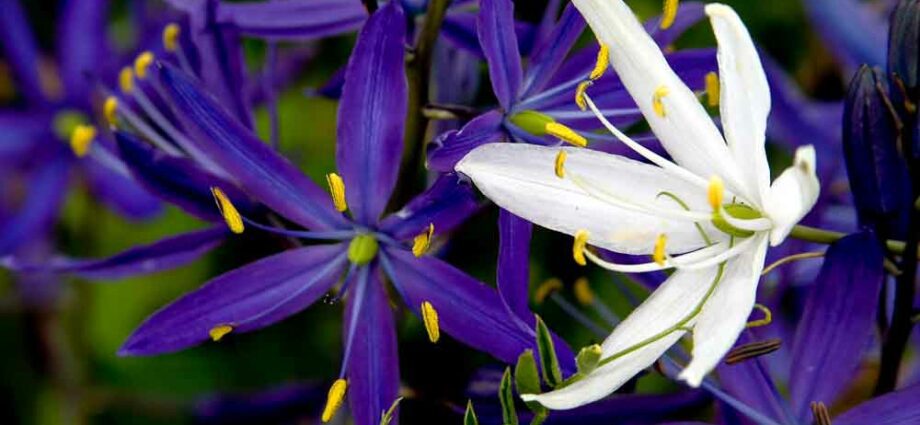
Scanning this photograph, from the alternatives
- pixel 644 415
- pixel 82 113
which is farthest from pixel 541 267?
pixel 82 113

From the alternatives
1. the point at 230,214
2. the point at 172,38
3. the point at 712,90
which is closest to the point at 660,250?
the point at 712,90

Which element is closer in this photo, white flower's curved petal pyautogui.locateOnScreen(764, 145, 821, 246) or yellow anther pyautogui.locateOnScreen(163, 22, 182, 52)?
white flower's curved petal pyautogui.locateOnScreen(764, 145, 821, 246)

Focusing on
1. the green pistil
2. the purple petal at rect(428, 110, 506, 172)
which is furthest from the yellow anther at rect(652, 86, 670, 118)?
the green pistil

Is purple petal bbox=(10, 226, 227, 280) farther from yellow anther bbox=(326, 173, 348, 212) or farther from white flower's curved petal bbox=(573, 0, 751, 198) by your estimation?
white flower's curved petal bbox=(573, 0, 751, 198)

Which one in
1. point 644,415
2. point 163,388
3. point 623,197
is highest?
point 623,197

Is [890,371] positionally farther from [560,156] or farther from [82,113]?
[82,113]

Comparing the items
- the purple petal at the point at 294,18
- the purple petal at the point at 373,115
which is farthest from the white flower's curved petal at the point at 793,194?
the purple petal at the point at 294,18

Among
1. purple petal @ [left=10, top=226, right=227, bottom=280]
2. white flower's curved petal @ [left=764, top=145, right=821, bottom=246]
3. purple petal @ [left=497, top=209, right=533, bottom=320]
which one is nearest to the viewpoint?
white flower's curved petal @ [left=764, top=145, right=821, bottom=246]

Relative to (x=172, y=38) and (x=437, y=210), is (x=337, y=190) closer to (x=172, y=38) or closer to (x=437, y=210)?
(x=437, y=210)
